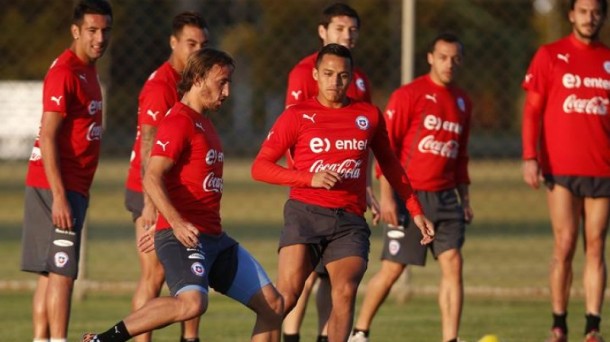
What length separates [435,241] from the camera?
10297mm

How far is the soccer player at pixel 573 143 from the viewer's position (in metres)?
10.5

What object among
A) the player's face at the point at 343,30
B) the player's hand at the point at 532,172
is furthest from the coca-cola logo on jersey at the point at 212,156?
the player's hand at the point at 532,172

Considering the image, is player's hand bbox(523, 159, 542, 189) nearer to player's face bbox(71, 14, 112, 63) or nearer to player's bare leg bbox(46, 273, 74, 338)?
player's face bbox(71, 14, 112, 63)

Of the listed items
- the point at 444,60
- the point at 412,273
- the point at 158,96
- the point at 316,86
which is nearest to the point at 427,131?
the point at 444,60

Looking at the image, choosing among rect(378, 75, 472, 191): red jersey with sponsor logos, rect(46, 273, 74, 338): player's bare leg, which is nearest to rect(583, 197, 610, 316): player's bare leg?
rect(378, 75, 472, 191): red jersey with sponsor logos

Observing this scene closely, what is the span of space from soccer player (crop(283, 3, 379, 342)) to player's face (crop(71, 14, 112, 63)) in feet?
4.49

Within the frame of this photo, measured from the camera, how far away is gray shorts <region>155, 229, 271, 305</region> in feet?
25.9

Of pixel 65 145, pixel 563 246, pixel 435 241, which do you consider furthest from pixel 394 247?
pixel 65 145

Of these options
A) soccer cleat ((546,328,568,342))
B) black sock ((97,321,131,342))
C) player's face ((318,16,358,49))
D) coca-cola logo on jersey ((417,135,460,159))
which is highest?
player's face ((318,16,358,49))

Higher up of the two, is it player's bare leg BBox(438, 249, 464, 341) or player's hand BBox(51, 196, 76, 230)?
player's hand BBox(51, 196, 76, 230)

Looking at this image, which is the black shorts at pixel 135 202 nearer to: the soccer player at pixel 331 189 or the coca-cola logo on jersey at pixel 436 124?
the soccer player at pixel 331 189

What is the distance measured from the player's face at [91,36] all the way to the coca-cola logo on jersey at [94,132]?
426 mm

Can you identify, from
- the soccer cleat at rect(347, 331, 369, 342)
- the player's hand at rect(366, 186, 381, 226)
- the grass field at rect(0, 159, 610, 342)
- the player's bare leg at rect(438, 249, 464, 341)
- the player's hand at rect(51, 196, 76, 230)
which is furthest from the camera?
the grass field at rect(0, 159, 610, 342)

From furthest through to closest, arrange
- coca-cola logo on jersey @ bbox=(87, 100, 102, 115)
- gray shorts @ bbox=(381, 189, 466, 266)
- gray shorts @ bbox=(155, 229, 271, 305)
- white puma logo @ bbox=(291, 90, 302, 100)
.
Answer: gray shorts @ bbox=(381, 189, 466, 266) < white puma logo @ bbox=(291, 90, 302, 100) < coca-cola logo on jersey @ bbox=(87, 100, 102, 115) < gray shorts @ bbox=(155, 229, 271, 305)
